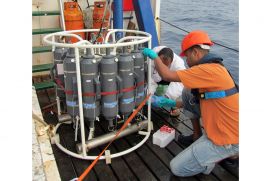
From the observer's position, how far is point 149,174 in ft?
10.3

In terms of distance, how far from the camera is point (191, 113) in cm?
368

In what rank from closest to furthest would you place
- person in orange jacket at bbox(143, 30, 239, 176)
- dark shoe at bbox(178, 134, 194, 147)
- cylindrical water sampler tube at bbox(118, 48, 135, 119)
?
person in orange jacket at bbox(143, 30, 239, 176) < cylindrical water sampler tube at bbox(118, 48, 135, 119) < dark shoe at bbox(178, 134, 194, 147)

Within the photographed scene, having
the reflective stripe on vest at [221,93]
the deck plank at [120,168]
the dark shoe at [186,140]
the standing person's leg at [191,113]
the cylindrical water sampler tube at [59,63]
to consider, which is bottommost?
the deck plank at [120,168]

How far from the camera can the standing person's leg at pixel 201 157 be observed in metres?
2.91

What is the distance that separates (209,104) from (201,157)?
56 centimetres

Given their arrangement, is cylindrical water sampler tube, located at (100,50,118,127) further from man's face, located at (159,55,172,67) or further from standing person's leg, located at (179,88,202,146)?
man's face, located at (159,55,172,67)

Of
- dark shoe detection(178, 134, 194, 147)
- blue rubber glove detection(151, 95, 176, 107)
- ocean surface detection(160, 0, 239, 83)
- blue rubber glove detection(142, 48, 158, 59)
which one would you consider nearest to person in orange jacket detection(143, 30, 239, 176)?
blue rubber glove detection(142, 48, 158, 59)

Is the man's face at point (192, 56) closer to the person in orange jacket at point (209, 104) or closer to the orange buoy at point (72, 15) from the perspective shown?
the person in orange jacket at point (209, 104)

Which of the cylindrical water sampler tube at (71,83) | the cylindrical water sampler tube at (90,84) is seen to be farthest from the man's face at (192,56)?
the cylindrical water sampler tube at (71,83)

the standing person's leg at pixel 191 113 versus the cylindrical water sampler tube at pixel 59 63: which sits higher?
the cylindrical water sampler tube at pixel 59 63

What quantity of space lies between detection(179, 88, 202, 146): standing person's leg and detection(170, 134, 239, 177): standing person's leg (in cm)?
58

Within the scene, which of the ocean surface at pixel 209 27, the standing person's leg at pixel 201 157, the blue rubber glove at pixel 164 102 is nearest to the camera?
the standing person's leg at pixel 201 157

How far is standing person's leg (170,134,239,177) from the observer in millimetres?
2910
